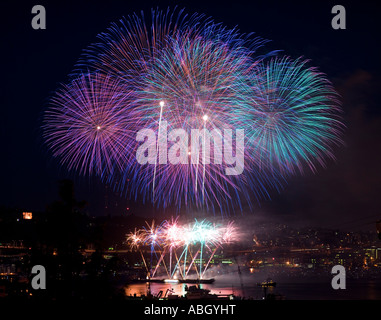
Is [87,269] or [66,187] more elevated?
[66,187]

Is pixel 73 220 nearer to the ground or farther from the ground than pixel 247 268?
farther from the ground

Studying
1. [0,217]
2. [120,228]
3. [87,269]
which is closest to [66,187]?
[87,269]

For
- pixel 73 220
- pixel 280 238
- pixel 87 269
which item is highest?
pixel 73 220
